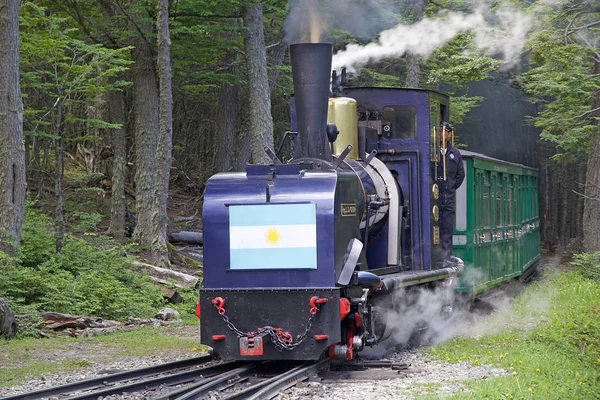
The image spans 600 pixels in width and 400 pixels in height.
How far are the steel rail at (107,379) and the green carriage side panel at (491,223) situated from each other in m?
6.23

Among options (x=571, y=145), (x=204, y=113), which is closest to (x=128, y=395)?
(x=571, y=145)

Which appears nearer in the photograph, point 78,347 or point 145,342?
point 78,347

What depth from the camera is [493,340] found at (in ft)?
39.2

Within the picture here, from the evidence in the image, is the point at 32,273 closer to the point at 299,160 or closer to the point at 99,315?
the point at 99,315

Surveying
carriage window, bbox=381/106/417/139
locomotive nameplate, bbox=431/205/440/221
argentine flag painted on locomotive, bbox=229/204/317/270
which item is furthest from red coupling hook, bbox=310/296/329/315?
carriage window, bbox=381/106/417/139

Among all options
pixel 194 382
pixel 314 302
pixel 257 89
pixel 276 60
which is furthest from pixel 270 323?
pixel 276 60

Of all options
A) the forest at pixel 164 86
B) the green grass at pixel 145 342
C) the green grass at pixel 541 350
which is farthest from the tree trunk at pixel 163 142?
the green grass at pixel 541 350

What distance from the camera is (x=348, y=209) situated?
31.1 feet

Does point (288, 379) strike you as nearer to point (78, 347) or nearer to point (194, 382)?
point (194, 382)

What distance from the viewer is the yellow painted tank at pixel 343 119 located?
1061cm

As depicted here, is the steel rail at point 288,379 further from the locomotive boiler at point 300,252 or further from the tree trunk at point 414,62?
the tree trunk at point 414,62

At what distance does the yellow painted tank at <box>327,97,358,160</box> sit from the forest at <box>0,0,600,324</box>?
2.75 feet

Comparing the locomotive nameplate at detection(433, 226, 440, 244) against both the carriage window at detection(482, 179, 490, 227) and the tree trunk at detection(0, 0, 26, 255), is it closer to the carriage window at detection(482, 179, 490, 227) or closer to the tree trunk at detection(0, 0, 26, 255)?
the carriage window at detection(482, 179, 490, 227)

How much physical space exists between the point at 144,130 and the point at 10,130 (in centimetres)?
531
